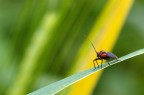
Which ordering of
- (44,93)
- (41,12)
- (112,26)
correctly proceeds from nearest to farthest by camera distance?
1. (44,93)
2. (112,26)
3. (41,12)

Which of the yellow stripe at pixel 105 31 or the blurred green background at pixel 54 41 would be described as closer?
the yellow stripe at pixel 105 31

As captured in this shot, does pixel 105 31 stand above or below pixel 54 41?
above

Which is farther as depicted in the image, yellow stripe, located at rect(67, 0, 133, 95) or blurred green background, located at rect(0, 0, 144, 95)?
blurred green background, located at rect(0, 0, 144, 95)

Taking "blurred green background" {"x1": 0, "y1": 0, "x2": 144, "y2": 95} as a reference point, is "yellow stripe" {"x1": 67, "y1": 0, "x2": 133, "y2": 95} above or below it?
above

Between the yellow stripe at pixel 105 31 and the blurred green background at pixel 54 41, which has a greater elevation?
the yellow stripe at pixel 105 31

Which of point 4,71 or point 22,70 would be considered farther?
point 4,71

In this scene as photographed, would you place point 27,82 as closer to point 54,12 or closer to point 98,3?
point 54,12

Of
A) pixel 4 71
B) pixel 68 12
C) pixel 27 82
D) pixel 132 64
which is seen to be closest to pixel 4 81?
pixel 4 71

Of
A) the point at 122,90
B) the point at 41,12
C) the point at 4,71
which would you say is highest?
the point at 41,12
